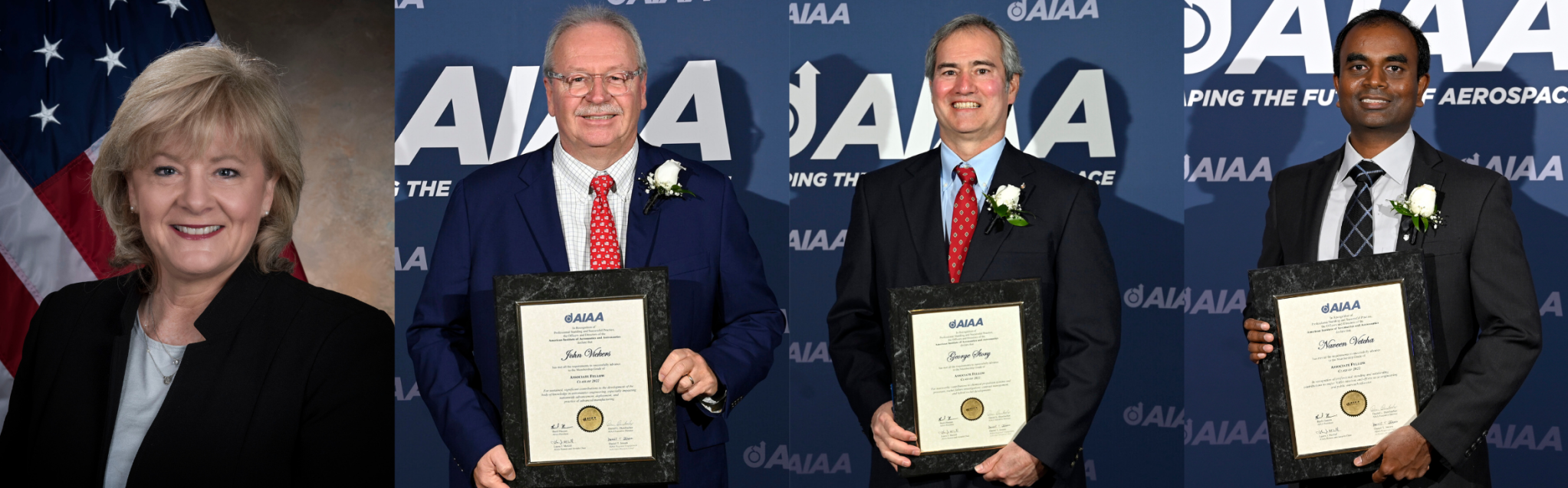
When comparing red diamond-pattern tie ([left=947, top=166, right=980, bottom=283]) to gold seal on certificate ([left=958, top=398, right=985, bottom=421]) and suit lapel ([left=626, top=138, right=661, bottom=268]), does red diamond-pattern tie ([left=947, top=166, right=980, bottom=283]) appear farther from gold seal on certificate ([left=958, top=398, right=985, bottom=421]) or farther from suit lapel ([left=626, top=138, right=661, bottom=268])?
suit lapel ([left=626, top=138, right=661, bottom=268])

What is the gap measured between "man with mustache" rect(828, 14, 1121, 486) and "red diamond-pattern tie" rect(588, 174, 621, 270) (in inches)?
27.7

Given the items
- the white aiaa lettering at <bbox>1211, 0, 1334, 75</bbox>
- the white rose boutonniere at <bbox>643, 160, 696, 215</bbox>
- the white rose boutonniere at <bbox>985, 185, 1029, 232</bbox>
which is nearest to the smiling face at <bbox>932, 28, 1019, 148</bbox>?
the white rose boutonniere at <bbox>985, 185, 1029, 232</bbox>

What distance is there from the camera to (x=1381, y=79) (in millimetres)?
3332

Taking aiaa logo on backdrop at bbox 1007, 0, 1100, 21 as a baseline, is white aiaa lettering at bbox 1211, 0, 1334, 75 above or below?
below

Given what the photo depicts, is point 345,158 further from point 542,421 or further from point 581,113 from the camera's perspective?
point 542,421

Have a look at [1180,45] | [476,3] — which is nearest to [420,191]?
[476,3]

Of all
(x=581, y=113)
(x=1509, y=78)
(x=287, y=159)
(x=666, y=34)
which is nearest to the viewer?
(x=287, y=159)

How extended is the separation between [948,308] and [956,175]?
0.55 m

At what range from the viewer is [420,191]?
4.49m

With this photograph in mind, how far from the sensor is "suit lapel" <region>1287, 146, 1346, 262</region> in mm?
3314

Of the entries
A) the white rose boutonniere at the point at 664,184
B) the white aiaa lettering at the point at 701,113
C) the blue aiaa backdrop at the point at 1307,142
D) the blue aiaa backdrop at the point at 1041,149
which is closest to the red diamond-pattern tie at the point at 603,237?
the white rose boutonniere at the point at 664,184

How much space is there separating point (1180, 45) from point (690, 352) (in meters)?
2.67

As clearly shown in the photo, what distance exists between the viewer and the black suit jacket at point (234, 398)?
2193 mm

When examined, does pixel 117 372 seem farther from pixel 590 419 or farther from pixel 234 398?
pixel 590 419
